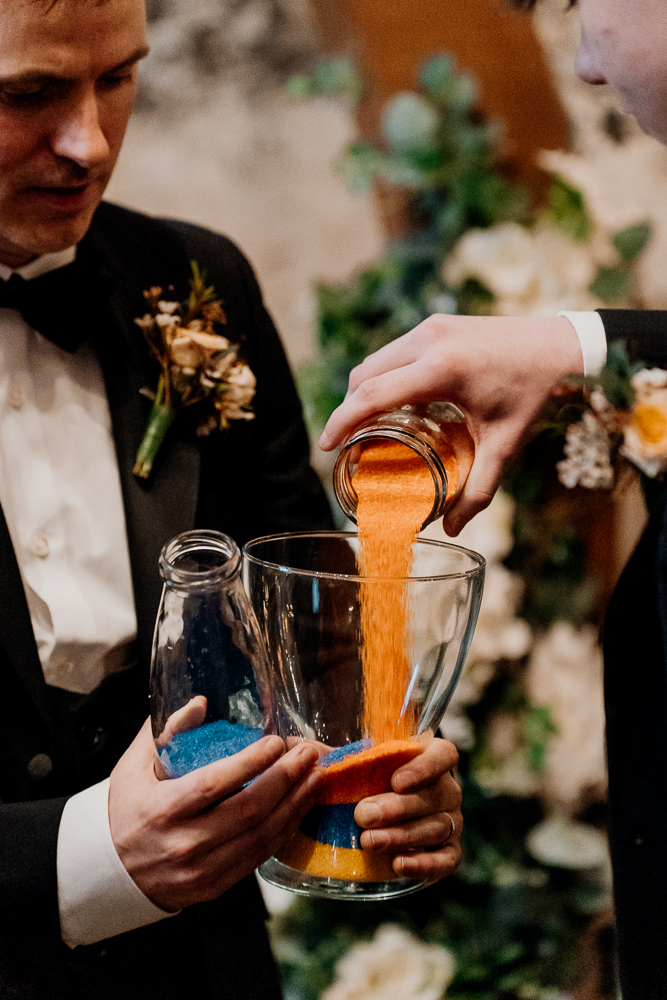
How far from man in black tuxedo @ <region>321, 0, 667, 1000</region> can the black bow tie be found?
0.48 metres

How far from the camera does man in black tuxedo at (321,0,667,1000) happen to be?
0.97 m

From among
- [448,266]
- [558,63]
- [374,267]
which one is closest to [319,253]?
[374,267]

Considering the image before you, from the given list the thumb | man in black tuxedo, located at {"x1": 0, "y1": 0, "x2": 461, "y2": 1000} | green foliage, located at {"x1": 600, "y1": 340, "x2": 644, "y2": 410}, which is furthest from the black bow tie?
green foliage, located at {"x1": 600, "y1": 340, "x2": 644, "y2": 410}

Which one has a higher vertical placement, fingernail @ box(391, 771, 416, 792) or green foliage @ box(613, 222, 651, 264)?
green foliage @ box(613, 222, 651, 264)

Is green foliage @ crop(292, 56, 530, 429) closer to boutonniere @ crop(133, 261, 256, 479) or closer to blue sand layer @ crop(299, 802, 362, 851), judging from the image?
boutonniere @ crop(133, 261, 256, 479)

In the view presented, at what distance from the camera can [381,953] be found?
7.09 ft

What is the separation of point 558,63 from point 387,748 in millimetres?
2098

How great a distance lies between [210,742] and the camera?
35.3 inches

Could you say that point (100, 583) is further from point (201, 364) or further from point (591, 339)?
point (591, 339)

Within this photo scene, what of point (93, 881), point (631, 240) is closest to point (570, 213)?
point (631, 240)

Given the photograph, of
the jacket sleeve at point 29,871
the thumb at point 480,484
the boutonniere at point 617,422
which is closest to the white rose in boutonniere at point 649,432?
the boutonniere at point 617,422

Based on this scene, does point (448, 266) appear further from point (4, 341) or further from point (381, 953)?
point (381, 953)

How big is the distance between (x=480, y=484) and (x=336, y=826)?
0.40m

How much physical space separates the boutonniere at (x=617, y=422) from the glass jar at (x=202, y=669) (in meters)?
0.54
